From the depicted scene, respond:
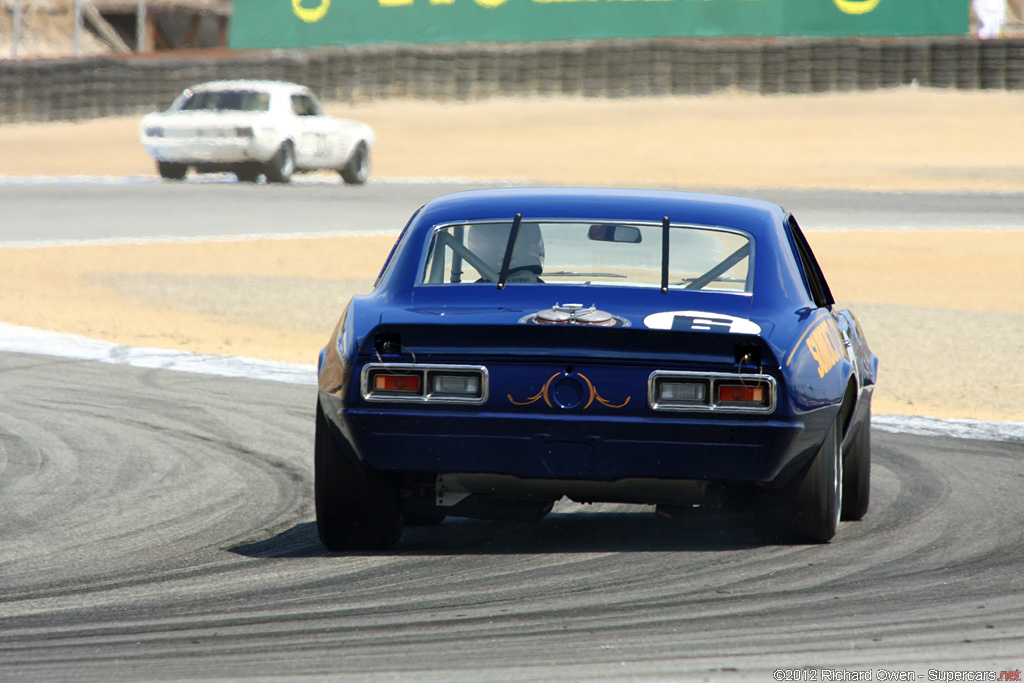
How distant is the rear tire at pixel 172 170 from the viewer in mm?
27547

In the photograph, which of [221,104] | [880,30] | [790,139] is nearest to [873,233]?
[221,104]

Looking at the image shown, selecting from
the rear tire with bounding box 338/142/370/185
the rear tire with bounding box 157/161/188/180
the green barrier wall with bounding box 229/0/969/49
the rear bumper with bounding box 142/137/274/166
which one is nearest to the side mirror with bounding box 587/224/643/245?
the rear bumper with bounding box 142/137/274/166

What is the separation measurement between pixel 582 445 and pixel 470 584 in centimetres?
58

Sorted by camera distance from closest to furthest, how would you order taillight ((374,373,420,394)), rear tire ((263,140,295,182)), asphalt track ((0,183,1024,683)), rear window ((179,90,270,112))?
asphalt track ((0,183,1024,683)) < taillight ((374,373,420,394)) < rear window ((179,90,270,112)) < rear tire ((263,140,295,182))

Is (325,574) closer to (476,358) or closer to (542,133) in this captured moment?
(476,358)

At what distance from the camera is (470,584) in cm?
523

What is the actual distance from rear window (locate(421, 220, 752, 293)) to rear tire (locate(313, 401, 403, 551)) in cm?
69

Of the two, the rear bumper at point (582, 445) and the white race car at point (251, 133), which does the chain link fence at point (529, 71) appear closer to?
the white race car at point (251, 133)

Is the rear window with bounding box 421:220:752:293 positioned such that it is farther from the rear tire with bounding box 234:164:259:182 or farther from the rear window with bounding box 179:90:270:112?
the rear tire with bounding box 234:164:259:182

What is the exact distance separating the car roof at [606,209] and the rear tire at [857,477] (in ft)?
3.01

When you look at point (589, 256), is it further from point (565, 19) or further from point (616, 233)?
point (565, 19)

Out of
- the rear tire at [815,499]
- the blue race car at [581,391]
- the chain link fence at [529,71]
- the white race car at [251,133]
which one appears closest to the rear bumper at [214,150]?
the white race car at [251,133]

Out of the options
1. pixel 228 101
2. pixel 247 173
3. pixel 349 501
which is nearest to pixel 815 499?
pixel 349 501

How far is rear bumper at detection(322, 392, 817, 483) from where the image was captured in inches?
202
